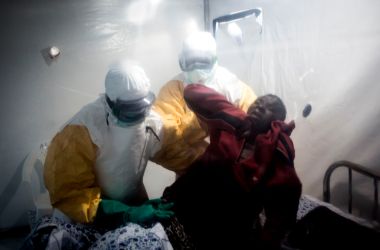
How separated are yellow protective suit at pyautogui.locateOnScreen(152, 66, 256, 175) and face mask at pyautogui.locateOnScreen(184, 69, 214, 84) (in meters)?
0.04

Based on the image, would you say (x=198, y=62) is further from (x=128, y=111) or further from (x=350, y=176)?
(x=350, y=176)

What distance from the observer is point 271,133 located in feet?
4.18

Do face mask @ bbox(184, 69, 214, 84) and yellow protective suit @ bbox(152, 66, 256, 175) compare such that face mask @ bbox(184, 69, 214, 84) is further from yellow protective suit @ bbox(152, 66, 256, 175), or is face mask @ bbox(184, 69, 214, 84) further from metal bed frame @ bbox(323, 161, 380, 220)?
metal bed frame @ bbox(323, 161, 380, 220)

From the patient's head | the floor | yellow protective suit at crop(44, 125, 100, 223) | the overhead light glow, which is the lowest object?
the floor

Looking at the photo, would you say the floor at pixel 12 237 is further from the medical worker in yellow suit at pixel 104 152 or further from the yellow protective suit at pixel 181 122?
the yellow protective suit at pixel 181 122

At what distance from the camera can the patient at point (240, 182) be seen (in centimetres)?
122

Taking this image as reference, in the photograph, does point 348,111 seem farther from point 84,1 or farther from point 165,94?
point 84,1

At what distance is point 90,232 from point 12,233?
1432 mm

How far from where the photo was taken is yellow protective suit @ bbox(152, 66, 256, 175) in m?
1.59

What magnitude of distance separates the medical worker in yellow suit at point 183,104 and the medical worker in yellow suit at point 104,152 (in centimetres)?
22

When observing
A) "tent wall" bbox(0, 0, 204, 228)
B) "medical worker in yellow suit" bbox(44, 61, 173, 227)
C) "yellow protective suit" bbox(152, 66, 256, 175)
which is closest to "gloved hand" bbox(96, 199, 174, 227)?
"medical worker in yellow suit" bbox(44, 61, 173, 227)

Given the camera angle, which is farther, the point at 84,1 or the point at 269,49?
the point at 84,1

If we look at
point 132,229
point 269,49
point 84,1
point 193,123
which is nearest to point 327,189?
point 193,123

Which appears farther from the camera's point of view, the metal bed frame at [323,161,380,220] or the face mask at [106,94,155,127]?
the metal bed frame at [323,161,380,220]
